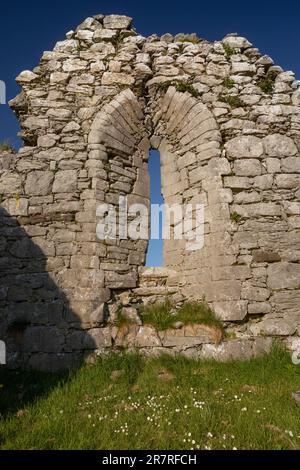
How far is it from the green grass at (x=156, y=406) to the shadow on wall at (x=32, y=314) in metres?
0.34

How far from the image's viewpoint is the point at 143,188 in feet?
21.2

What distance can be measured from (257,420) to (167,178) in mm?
4335

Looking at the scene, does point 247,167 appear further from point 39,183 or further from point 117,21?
point 117,21

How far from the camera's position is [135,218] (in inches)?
244

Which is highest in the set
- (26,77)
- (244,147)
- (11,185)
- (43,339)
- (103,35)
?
(103,35)

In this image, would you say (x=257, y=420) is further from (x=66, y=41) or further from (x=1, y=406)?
(x=66, y=41)

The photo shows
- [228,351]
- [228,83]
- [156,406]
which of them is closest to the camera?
[156,406]

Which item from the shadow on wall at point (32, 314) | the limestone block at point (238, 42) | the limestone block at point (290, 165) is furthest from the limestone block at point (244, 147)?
the shadow on wall at point (32, 314)

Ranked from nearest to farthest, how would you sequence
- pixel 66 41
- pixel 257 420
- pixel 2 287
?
1. pixel 257 420
2. pixel 2 287
3. pixel 66 41

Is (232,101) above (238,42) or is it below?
below

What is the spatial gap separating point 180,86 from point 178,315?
12.8 ft

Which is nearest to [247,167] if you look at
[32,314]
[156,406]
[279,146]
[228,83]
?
[279,146]

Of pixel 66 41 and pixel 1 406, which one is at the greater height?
pixel 66 41
